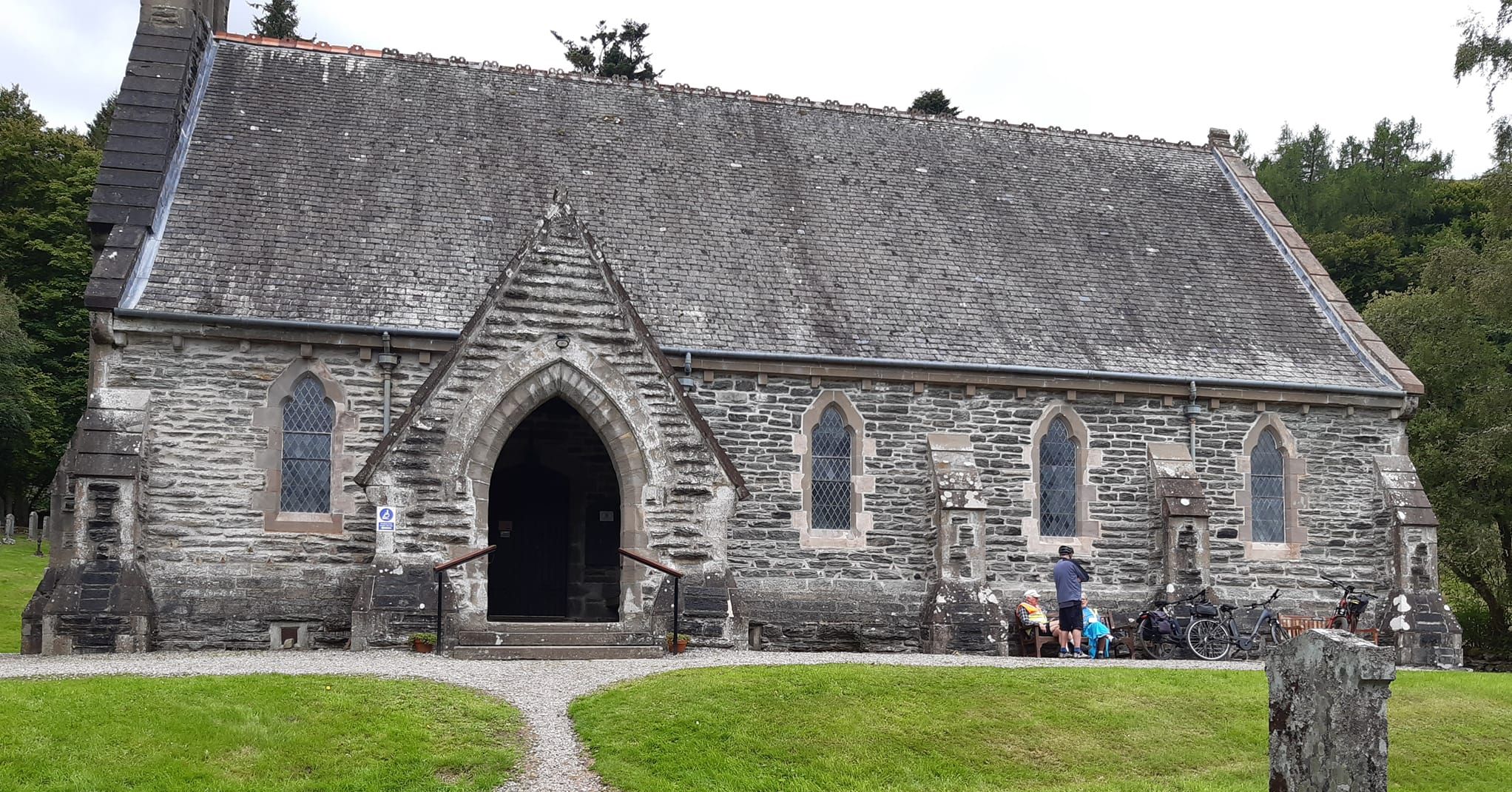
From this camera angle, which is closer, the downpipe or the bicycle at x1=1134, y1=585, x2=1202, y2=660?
the downpipe

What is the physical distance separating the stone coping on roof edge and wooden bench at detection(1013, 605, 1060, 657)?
10.8 metres

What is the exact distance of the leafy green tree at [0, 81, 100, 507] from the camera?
41.6 m

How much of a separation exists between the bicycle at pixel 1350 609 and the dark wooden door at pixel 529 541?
38.3ft

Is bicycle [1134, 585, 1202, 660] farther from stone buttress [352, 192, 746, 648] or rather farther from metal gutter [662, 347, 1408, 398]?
stone buttress [352, 192, 746, 648]

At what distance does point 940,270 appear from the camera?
23.4 meters

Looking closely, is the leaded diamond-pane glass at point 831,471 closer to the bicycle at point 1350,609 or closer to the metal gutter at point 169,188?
the bicycle at point 1350,609

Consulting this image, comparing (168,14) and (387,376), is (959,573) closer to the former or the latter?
(387,376)

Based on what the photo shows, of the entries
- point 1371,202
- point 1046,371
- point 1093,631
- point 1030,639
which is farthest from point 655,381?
point 1371,202

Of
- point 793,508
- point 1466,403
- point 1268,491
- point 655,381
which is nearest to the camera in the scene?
point 655,381

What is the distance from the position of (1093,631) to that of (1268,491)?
4.98 m

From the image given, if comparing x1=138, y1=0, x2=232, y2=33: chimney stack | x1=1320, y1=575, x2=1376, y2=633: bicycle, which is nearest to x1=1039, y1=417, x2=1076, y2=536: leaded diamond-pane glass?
x1=1320, y1=575, x2=1376, y2=633: bicycle

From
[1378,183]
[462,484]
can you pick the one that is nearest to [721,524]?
[462,484]

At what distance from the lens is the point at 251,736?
11.2m

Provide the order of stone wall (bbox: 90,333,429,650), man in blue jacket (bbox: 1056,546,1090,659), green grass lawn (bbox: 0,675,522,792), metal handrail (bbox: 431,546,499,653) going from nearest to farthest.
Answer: green grass lawn (bbox: 0,675,522,792), metal handrail (bbox: 431,546,499,653), stone wall (bbox: 90,333,429,650), man in blue jacket (bbox: 1056,546,1090,659)
